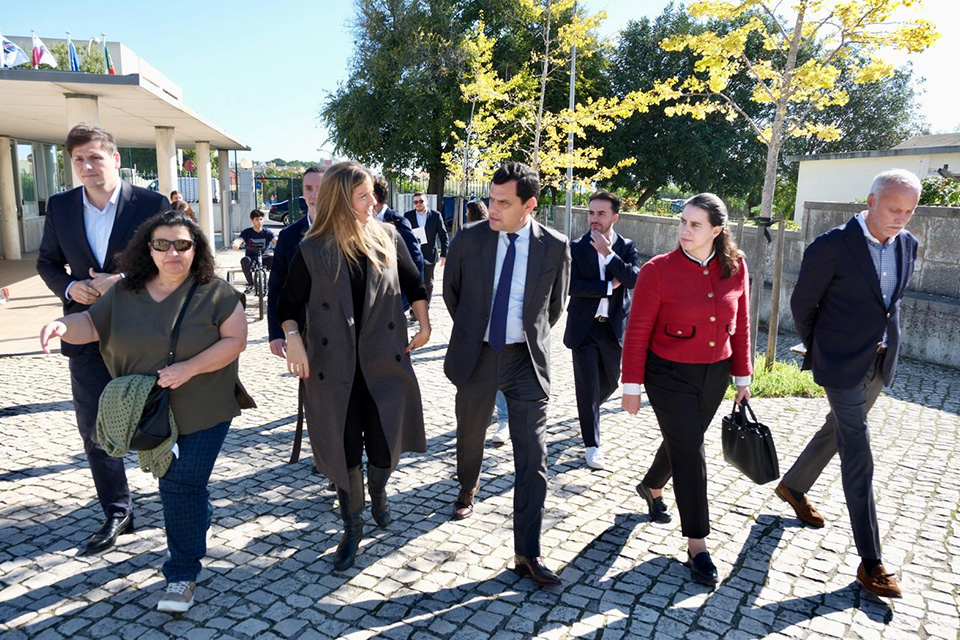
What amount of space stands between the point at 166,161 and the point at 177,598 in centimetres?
1824

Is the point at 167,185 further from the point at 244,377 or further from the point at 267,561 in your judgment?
the point at 267,561

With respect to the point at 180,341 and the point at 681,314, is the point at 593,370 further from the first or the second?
the point at 180,341

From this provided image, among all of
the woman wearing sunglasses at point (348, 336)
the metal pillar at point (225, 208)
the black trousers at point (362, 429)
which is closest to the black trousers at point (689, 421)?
the woman wearing sunglasses at point (348, 336)

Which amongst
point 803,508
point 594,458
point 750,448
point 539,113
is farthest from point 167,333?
point 539,113

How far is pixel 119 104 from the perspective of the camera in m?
14.2

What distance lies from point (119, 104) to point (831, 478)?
46.3ft

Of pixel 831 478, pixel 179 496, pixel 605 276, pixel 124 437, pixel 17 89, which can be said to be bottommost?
pixel 831 478

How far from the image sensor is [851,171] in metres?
21.7

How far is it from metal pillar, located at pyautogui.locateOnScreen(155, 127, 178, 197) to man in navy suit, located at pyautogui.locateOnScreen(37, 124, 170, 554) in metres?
15.7

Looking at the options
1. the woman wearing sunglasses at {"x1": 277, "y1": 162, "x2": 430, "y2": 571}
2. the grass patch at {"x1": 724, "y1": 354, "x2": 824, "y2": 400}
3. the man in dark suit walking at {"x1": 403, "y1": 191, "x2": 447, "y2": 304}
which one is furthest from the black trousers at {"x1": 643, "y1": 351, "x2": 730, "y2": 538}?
the man in dark suit walking at {"x1": 403, "y1": 191, "x2": 447, "y2": 304}

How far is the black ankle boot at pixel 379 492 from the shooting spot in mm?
4043

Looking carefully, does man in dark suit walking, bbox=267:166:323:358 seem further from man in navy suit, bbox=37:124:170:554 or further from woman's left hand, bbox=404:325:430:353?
man in navy suit, bbox=37:124:170:554

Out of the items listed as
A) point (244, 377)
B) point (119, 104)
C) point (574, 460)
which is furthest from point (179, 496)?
point (119, 104)

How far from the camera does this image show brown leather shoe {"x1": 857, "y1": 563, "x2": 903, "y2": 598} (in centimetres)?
349
